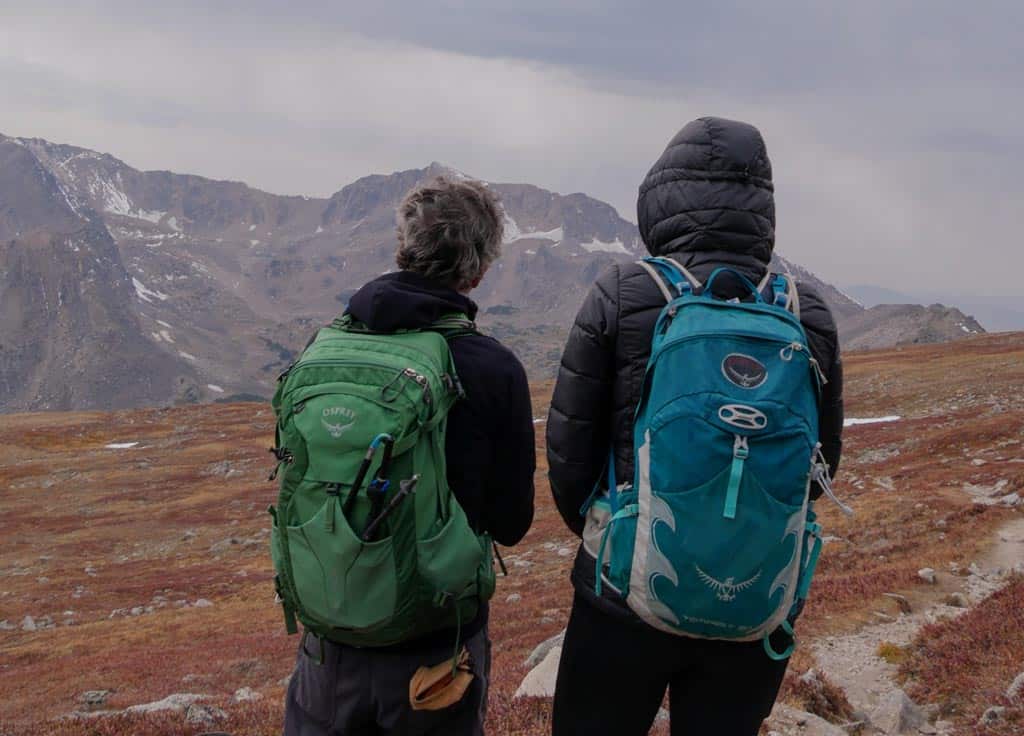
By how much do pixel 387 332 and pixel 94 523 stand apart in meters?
49.9

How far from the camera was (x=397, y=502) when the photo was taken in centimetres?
372

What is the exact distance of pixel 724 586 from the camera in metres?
3.47

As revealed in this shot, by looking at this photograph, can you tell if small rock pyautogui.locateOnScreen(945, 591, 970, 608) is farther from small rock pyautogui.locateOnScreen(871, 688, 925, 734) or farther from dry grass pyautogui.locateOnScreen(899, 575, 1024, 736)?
small rock pyautogui.locateOnScreen(871, 688, 925, 734)

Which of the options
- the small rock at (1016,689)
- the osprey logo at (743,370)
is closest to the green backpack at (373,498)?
the osprey logo at (743,370)

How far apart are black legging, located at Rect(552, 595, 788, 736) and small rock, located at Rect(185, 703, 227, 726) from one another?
6.68 m

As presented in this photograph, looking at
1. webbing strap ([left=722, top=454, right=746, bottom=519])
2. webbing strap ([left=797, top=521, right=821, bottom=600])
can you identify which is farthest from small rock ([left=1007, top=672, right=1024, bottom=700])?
webbing strap ([left=722, top=454, right=746, bottom=519])

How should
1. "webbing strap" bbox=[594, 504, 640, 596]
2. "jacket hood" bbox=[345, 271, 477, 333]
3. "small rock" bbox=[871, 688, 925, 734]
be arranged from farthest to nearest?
"small rock" bbox=[871, 688, 925, 734]
"jacket hood" bbox=[345, 271, 477, 333]
"webbing strap" bbox=[594, 504, 640, 596]

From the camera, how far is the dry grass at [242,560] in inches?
533

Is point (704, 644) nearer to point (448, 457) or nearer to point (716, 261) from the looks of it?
point (448, 457)

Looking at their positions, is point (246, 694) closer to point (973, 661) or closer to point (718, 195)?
point (973, 661)

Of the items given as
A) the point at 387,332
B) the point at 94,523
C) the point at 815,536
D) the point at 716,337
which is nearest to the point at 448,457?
the point at 387,332

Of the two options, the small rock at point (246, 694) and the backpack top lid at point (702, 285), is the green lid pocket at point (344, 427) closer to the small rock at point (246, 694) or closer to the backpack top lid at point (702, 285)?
the backpack top lid at point (702, 285)

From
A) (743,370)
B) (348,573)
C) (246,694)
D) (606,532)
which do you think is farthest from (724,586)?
(246,694)

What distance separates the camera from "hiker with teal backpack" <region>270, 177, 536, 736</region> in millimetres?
3758
